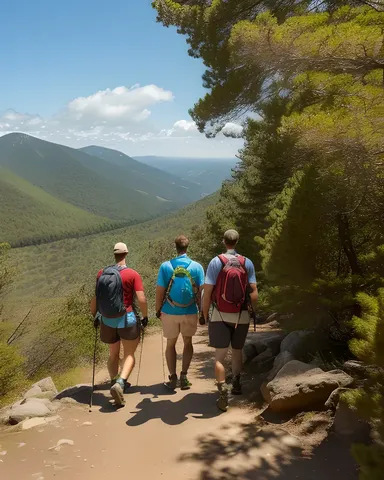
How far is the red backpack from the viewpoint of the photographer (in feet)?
15.5

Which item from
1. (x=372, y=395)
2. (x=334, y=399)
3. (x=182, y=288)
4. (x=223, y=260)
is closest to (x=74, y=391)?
(x=182, y=288)

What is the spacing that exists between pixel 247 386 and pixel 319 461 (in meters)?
2.44

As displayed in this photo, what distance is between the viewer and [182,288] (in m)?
5.10

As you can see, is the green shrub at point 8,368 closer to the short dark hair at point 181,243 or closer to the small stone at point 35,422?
the small stone at point 35,422

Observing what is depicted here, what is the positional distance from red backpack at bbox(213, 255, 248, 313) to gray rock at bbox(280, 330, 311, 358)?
7.63 feet

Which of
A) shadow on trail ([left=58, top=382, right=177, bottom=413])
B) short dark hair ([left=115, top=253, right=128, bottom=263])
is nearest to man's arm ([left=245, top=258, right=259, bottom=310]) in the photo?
short dark hair ([left=115, top=253, right=128, bottom=263])

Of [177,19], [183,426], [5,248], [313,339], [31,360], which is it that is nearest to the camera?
[183,426]

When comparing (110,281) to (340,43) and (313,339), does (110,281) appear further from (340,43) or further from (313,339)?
(340,43)

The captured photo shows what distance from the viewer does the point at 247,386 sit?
5773 millimetres

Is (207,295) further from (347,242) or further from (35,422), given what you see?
(347,242)

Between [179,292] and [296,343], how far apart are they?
2.78 meters

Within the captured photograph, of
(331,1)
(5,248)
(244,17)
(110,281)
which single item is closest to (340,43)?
(331,1)

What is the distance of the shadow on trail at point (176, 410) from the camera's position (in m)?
4.50

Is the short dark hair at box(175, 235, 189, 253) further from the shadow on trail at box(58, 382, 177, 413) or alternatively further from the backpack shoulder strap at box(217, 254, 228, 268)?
the shadow on trail at box(58, 382, 177, 413)
